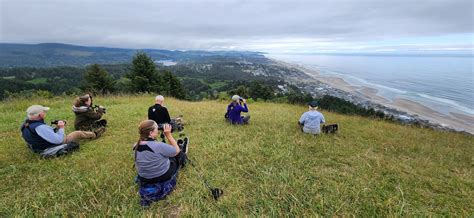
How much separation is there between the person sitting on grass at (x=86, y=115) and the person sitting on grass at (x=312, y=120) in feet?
20.8

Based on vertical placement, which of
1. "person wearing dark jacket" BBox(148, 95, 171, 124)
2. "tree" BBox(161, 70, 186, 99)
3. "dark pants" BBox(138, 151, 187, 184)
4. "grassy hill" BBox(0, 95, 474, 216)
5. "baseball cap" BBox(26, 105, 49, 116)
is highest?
"baseball cap" BBox(26, 105, 49, 116)

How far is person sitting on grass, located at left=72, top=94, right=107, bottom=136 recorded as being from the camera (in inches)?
267

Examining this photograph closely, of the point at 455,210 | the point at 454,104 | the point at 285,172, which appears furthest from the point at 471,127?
the point at 285,172

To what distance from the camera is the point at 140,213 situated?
322 centimetres

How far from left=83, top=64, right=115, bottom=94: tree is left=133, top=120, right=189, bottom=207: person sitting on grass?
24.7 metres

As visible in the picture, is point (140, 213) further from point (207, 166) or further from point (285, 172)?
point (285, 172)

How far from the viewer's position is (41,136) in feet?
16.3

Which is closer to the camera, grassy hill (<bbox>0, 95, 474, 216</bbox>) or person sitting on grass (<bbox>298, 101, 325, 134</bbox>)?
grassy hill (<bbox>0, 95, 474, 216</bbox>)

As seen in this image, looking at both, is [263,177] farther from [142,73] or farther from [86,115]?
[142,73]

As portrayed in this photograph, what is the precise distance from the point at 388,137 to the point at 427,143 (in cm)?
109

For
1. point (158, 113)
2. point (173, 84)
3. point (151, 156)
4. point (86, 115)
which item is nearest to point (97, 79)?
point (173, 84)

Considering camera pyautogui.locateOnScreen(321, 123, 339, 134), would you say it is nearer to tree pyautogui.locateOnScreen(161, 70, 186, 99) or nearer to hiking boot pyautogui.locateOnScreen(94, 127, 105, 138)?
hiking boot pyautogui.locateOnScreen(94, 127, 105, 138)

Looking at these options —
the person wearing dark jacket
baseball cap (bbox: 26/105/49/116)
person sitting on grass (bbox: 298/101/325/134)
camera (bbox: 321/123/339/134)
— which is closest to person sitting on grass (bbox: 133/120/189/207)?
baseball cap (bbox: 26/105/49/116)

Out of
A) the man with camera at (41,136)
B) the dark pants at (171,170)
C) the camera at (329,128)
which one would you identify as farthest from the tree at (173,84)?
the dark pants at (171,170)
